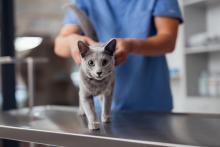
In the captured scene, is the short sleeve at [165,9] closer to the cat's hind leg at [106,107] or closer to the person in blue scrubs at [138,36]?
the person in blue scrubs at [138,36]

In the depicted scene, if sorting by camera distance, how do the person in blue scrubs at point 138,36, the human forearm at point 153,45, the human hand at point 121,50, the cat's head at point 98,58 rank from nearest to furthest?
the cat's head at point 98,58
the human hand at point 121,50
the human forearm at point 153,45
the person in blue scrubs at point 138,36

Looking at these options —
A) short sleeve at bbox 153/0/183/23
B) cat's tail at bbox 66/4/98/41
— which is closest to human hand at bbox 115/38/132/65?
cat's tail at bbox 66/4/98/41

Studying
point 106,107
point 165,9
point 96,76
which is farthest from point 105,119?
point 165,9

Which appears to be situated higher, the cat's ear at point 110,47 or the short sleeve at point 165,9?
the short sleeve at point 165,9

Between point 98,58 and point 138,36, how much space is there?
403mm

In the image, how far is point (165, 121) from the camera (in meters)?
0.82

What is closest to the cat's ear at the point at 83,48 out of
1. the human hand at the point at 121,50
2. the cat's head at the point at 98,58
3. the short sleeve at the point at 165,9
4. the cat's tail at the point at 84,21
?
the cat's head at the point at 98,58

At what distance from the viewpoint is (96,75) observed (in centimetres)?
69

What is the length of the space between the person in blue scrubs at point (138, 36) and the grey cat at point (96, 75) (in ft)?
0.81

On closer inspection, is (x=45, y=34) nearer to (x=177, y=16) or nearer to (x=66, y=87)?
(x=66, y=87)

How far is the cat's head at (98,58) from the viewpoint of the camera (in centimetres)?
69

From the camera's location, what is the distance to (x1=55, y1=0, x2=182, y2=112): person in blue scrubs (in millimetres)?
1039

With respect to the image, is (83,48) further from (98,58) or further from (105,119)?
(105,119)

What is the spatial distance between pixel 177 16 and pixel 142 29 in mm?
123
